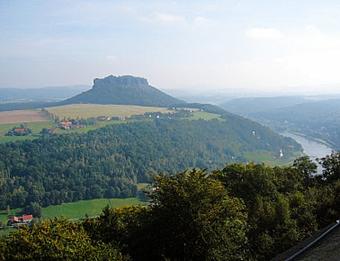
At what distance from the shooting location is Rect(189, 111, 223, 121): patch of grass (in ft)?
535

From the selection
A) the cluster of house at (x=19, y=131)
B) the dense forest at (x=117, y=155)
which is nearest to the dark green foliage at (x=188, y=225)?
the dense forest at (x=117, y=155)


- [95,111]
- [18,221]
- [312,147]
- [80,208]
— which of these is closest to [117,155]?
[80,208]

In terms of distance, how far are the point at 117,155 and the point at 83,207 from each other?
135 feet

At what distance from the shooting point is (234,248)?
17.6 m

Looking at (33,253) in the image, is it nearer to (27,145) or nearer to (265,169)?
(265,169)

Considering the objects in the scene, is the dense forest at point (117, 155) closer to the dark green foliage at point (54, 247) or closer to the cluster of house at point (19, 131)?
the cluster of house at point (19, 131)

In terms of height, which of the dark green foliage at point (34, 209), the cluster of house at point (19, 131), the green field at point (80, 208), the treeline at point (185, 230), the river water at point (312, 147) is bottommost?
the green field at point (80, 208)

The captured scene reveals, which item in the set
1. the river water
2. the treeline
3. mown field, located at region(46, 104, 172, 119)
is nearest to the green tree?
the treeline

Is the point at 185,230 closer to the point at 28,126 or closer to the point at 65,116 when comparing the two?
the point at 28,126

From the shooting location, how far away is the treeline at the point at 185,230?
1659cm

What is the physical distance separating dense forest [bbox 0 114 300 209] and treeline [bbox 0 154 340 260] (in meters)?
61.7

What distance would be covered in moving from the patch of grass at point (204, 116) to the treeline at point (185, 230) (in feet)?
457

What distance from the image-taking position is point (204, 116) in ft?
554

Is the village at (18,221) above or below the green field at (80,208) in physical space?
above
